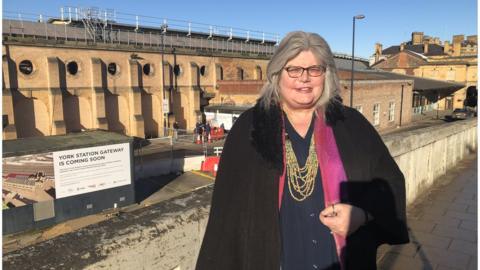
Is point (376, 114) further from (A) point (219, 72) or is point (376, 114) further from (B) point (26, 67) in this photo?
(B) point (26, 67)

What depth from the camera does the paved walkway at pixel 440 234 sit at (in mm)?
3891

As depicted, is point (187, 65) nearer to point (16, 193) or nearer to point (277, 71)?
point (16, 193)

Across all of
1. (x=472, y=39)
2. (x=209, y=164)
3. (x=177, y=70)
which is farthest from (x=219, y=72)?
(x=472, y=39)

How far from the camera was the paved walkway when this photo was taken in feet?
12.8

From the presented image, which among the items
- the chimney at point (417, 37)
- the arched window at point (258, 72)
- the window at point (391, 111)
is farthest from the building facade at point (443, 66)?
the arched window at point (258, 72)

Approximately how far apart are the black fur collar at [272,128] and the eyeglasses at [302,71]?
185mm

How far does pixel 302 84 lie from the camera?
1970 mm

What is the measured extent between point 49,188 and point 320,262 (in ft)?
44.3

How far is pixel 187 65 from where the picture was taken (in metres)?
37.7

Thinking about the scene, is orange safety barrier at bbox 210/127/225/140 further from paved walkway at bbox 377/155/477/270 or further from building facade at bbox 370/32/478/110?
building facade at bbox 370/32/478/110

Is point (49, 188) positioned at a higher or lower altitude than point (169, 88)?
lower

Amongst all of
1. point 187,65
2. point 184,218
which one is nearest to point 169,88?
point 187,65

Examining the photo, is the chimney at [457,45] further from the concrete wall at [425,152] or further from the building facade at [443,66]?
the concrete wall at [425,152]

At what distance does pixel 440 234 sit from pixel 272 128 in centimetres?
357
